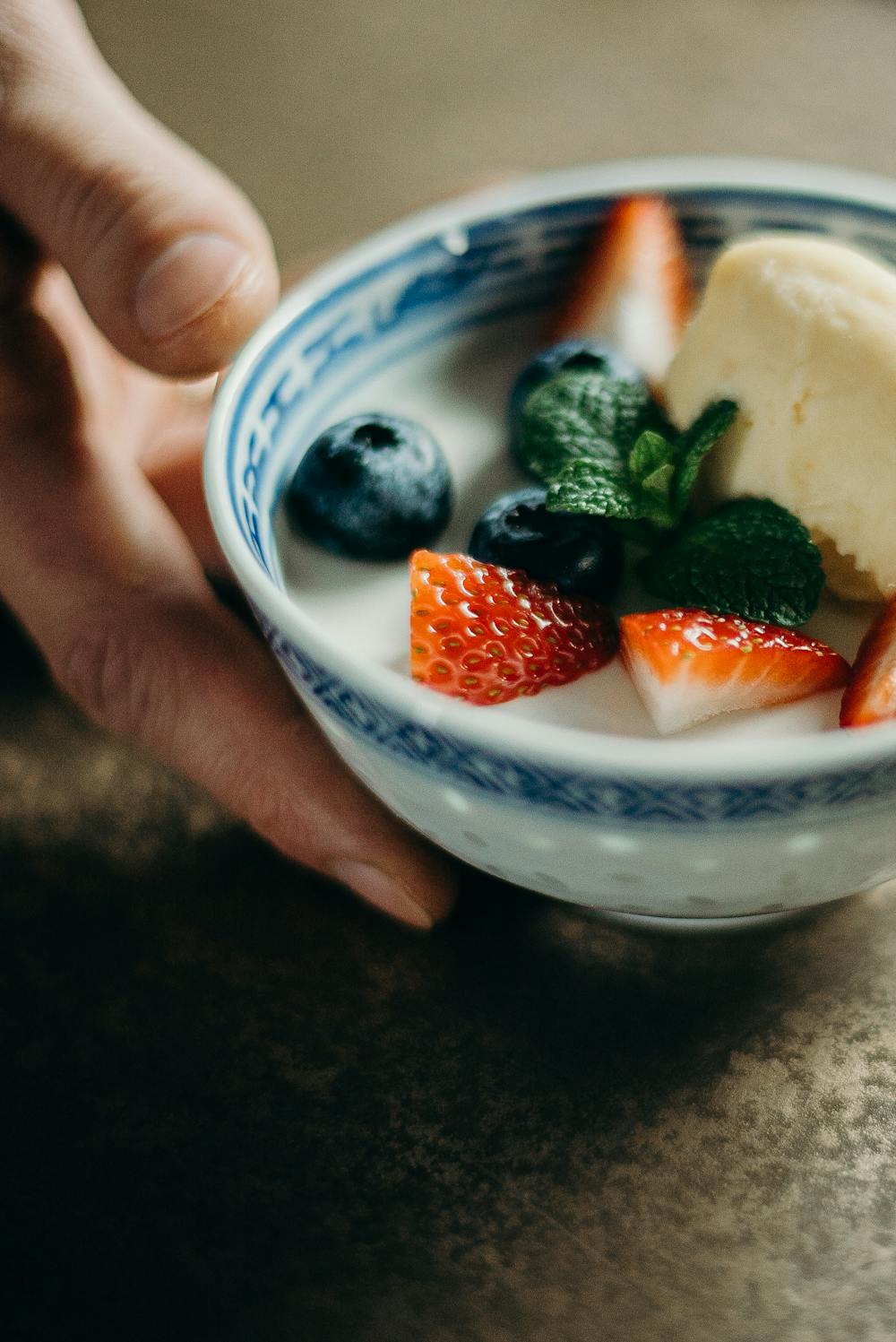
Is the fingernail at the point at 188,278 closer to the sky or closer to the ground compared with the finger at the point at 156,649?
closer to the sky

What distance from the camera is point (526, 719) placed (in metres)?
0.73

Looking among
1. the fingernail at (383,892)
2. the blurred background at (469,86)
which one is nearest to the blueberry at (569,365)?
the fingernail at (383,892)

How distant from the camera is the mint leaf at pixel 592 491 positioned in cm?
80

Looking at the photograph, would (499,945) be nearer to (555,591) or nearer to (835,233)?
(555,591)

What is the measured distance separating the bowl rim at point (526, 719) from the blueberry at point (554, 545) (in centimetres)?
12

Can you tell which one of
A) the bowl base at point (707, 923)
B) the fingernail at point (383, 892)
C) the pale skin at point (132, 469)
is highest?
the pale skin at point (132, 469)

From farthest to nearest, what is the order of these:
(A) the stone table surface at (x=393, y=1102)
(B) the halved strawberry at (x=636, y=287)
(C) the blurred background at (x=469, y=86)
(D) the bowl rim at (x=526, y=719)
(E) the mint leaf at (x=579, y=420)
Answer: (C) the blurred background at (x=469, y=86), (B) the halved strawberry at (x=636, y=287), (E) the mint leaf at (x=579, y=420), (A) the stone table surface at (x=393, y=1102), (D) the bowl rim at (x=526, y=719)

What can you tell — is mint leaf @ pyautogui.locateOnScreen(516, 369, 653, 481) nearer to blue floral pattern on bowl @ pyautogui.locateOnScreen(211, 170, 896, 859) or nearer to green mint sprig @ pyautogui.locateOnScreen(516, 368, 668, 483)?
green mint sprig @ pyautogui.locateOnScreen(516, 368, 668, 483)

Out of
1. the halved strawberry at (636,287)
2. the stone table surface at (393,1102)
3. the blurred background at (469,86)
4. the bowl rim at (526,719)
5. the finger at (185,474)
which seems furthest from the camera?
the blurred background at (469,86)

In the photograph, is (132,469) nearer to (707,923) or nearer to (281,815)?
(281,815)

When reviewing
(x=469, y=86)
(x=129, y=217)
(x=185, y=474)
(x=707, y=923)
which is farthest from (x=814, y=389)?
(x=469, y=86)

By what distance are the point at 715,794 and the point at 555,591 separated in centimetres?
25

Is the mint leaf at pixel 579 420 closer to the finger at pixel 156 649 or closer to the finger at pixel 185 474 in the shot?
the finger at pixel 156 649

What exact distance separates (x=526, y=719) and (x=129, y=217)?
451mm
